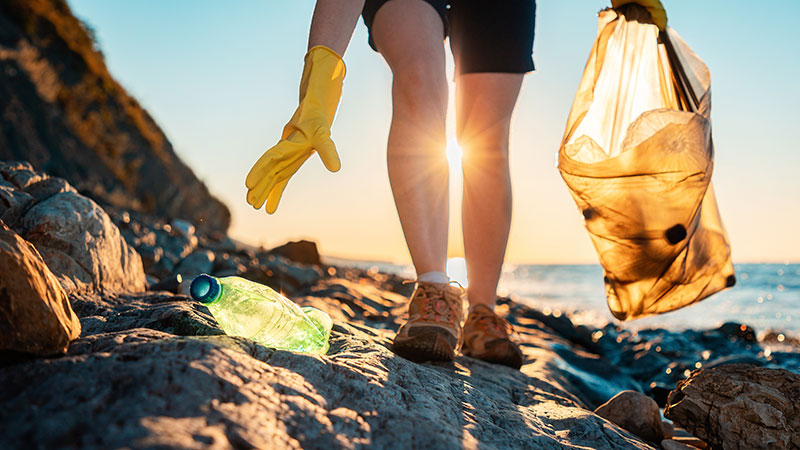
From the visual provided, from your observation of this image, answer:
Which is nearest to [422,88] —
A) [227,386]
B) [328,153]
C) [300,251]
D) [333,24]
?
[333,24]

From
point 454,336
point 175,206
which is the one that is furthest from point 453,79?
point 175,206

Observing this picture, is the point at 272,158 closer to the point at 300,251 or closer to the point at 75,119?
the point at 300,251

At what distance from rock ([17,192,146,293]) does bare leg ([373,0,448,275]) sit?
1.17 m

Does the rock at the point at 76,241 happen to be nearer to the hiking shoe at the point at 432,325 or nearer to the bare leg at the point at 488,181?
the hiking shoe at the point at 432,325

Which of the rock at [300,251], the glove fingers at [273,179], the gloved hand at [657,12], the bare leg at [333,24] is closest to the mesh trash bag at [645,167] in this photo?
the gloved hand at [657,12]

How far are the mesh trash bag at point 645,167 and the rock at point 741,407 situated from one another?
0.80m

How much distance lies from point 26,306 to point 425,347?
1.11m

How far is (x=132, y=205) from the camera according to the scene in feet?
34.6

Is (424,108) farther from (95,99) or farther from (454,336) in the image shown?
(95,99)

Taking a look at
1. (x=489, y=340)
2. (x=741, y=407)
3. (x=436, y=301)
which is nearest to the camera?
(x=741, y=407)

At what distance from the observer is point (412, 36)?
5.74 feet

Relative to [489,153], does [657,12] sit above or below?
above

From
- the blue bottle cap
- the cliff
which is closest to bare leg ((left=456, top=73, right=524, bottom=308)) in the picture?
the blue bottle cap

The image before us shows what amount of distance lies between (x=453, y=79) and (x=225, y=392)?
6.39 feet
